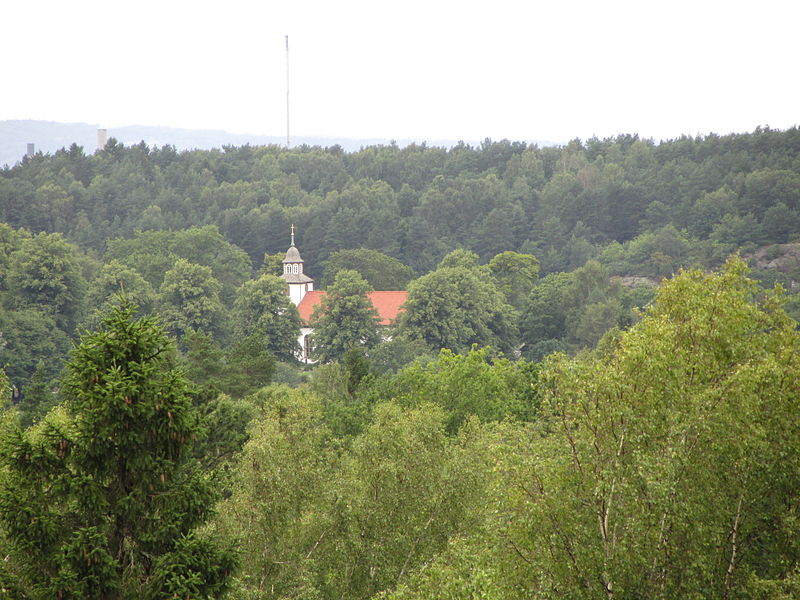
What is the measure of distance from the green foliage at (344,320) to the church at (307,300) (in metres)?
1.39

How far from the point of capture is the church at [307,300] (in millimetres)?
83375

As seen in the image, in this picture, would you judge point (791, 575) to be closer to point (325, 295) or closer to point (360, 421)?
point (360, 421)

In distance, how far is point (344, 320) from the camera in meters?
76.9

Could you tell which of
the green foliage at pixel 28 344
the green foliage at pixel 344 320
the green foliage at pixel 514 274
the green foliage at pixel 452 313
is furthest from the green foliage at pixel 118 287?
the green foliage at pixel 514 274

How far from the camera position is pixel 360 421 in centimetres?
4128

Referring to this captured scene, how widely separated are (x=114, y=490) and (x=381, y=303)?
74415 mm

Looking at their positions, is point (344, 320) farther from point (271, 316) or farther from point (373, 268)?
point (373, 268)

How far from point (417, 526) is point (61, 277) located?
69.2 metres

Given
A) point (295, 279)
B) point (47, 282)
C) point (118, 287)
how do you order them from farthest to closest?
point (295, 279) < point (118, 287) < point (47, 282)

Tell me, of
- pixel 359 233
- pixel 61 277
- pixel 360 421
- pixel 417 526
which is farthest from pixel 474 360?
pixel 359 233

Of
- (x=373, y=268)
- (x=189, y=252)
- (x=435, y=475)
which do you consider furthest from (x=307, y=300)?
(x=435, y=475)

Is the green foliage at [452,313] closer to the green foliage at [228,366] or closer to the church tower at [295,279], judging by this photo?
the church tower at [295,279]

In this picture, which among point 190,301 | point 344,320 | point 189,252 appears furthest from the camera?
point 189,252

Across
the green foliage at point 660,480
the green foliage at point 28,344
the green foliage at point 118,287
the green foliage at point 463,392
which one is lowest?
the green foliage at point 28,344
